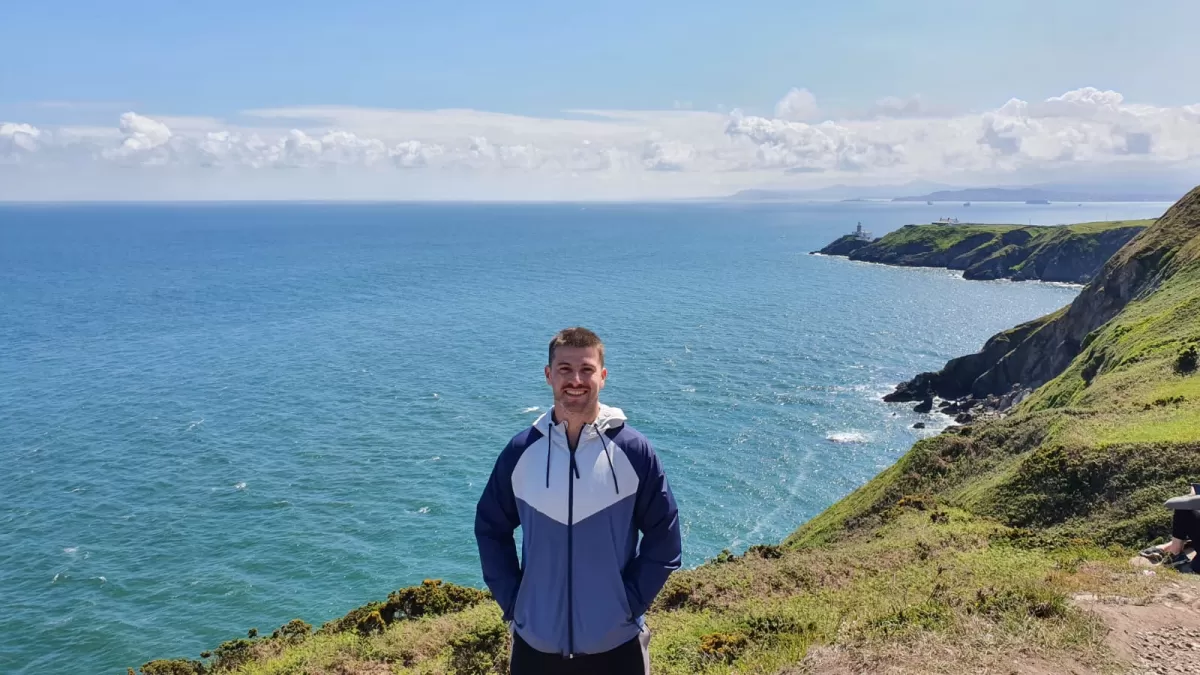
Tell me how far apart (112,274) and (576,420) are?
582ft

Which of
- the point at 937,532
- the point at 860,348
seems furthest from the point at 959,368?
the point at 937,532

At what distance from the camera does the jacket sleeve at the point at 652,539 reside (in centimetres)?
660

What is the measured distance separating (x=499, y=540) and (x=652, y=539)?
1414mm

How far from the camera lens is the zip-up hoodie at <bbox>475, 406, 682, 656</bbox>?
644 cm

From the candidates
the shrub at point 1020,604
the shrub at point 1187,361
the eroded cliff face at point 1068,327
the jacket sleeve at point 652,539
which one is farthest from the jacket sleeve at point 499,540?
the eroded cliff face at point 1068,327

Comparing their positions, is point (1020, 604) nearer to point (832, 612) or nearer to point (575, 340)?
Result: point (832, 612)

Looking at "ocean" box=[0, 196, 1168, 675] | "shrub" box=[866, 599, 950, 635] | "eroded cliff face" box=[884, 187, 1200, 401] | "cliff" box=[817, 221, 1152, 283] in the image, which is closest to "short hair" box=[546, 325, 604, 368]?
"shrub" box=[866, 599, 950, 635]

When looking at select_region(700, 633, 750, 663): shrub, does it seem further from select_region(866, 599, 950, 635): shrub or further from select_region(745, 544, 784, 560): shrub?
select_region(745, 544, 784, 560): shrub

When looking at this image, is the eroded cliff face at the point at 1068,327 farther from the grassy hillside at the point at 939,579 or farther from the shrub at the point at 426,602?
the shrub at the point at 426,602

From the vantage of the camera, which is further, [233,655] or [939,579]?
[233,655]

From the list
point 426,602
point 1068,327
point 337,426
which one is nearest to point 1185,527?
point 426,602

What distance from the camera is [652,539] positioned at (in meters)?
6.71

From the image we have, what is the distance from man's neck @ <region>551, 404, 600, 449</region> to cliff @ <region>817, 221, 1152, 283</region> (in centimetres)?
16644

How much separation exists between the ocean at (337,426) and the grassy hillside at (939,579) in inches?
613
